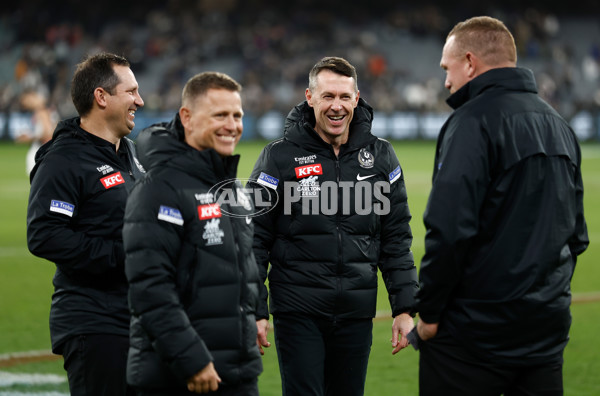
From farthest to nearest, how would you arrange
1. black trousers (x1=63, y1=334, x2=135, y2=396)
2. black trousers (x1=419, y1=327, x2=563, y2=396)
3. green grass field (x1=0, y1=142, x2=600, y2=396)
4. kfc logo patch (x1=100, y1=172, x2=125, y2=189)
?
green grass field (x1=0, y1=142, x2=600, y2=396), kfc logo patch (x1=100, y1=172, x2=125, y2=189), black trousers (x1=63, y1=334, x2=135, y2=396), black trousers (x1=419, y1=327, x2=563, y2=396)

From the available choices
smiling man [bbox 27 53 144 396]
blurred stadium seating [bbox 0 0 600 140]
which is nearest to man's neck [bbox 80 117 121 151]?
smiling man [bbox 27 53 144 396]

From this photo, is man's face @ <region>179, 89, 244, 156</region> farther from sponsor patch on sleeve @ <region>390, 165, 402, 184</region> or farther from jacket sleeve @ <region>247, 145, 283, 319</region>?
sponsor patch on sleeve @ <region>390, 165, 402, 184</region>

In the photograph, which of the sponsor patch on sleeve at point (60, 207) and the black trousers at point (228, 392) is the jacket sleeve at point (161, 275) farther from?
the sponsor patch on sleeve at point (60, 207)

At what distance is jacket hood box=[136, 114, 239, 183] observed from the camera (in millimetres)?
3410

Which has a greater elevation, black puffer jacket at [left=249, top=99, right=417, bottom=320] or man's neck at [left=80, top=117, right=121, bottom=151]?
man's neck at [left=80, top=117, right=121, bottom=151]

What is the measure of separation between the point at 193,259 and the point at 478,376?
3.98 feet

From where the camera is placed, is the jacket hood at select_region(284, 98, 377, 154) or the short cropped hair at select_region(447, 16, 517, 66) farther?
the jacket hood at select_region(284, 98, 377, 154)

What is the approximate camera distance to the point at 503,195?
11.1 ft

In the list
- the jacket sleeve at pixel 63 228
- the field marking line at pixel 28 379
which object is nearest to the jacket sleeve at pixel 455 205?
the jacket sleeve at pixel 63 228

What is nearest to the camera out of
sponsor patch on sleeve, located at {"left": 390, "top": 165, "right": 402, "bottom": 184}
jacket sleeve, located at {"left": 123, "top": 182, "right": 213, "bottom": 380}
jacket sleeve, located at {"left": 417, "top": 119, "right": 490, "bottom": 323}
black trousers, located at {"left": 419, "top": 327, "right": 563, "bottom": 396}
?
jacket sleeve, located at {"left": 123, "top": 182, "right": 213, "bottom": 380}

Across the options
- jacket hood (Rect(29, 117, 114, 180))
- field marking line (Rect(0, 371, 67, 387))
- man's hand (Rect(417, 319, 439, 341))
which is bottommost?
field marking line (Rect(0, 371, 67, 387))

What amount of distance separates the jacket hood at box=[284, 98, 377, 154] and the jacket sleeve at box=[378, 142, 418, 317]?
20 centimetres

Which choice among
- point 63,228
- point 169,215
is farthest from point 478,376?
point 63,228

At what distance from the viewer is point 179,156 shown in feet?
11.2
